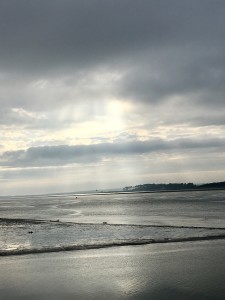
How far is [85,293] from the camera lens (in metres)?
15.8

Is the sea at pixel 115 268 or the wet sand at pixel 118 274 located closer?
the wet sand at pixel 118 274

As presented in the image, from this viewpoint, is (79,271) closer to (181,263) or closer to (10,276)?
(10,276)

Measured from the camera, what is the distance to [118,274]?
1917cm

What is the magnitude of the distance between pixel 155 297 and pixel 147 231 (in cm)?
2477

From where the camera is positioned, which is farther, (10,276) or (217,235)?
(217,235)

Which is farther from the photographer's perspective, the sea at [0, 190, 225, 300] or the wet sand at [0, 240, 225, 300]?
the sea at [0, 190, 225, 300]

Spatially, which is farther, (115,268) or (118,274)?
(115,268)

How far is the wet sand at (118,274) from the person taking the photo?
1555 centimetres

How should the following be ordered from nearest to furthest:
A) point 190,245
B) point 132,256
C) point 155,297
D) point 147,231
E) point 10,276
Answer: point 155,297 < point 10,276 < point 132,256 < point 190,245 < point 147,231

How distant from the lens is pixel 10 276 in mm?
19469

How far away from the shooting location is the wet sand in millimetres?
15555

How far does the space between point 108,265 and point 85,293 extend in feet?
19.7

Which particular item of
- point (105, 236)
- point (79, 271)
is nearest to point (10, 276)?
point (79, 271)

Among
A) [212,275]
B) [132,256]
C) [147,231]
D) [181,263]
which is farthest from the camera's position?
[147,231]
